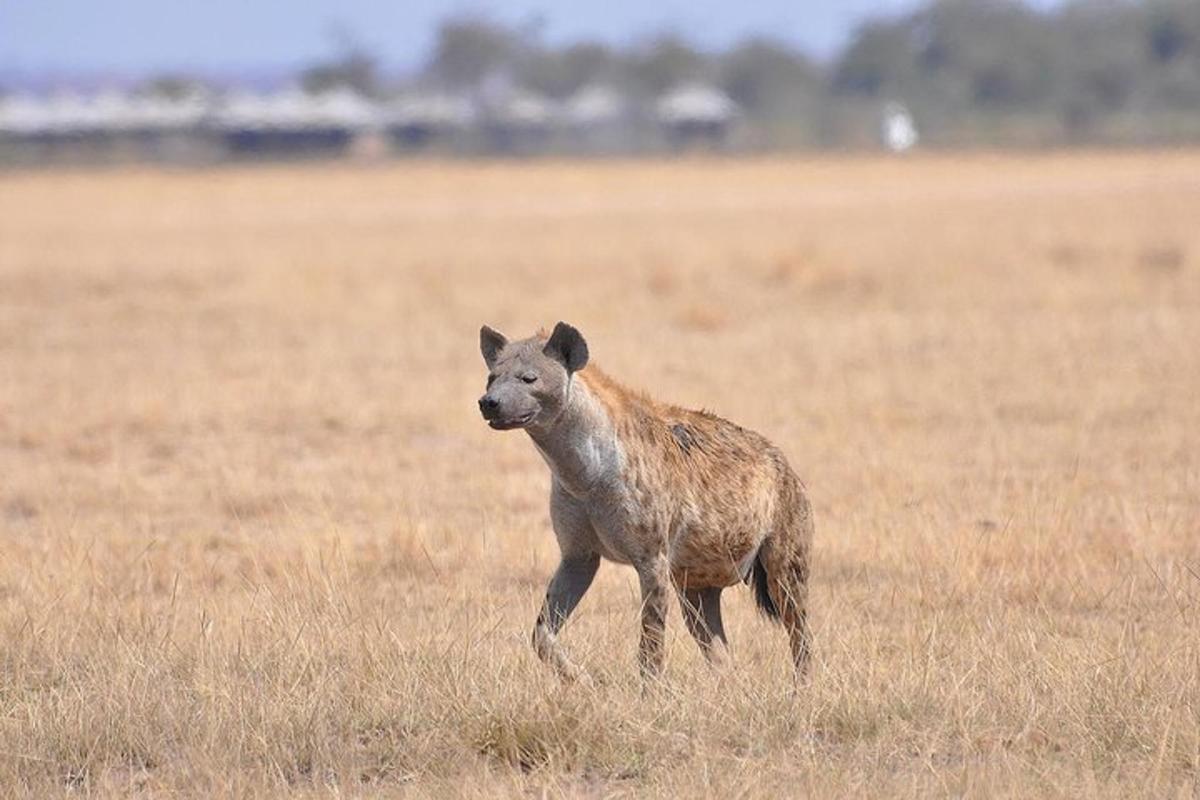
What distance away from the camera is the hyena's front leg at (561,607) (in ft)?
20.3

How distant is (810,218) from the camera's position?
118 ft

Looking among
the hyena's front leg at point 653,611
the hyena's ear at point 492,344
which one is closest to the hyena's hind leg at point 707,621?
Result: the hyena's front leg at point 653,611

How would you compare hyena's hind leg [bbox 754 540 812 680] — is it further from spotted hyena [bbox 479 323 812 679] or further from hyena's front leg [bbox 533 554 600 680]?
hyena's front leg [bbox 533 554 600 680]

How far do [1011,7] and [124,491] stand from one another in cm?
8854

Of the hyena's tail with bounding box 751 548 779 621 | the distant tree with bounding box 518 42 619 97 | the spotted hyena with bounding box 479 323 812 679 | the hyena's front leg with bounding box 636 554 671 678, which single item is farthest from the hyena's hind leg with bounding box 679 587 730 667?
the distant tree with bounding box 518 42 619 97

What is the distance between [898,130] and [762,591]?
200 feet

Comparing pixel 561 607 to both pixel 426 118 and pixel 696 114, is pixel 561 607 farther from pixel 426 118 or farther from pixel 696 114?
pixel 426 118

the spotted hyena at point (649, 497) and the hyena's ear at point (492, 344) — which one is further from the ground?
the hyena's ear at point (492, 344)

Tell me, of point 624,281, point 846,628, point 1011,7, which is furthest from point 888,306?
point 1011,7

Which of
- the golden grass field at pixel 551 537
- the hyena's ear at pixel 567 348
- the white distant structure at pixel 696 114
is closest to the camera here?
the golden grass field at pixel 551 537

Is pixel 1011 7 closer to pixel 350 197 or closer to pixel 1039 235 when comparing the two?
pixel 350 197

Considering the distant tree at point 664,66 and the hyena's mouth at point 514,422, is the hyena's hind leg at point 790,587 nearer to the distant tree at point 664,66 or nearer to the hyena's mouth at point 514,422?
the hyena's mouth at point 514,422

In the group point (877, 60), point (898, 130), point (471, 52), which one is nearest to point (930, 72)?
point (877, 60)

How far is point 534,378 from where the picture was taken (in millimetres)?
6234
